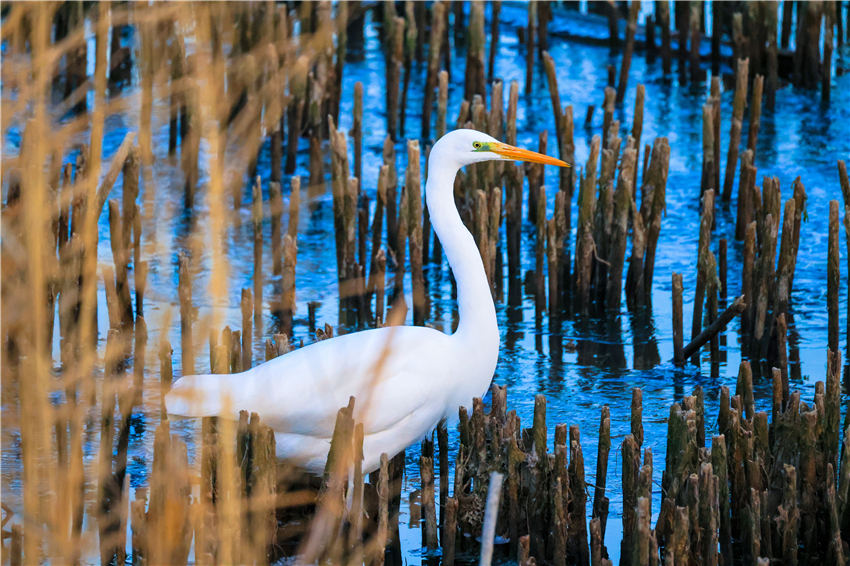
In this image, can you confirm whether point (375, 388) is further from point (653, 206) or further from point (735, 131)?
point (735, 131)

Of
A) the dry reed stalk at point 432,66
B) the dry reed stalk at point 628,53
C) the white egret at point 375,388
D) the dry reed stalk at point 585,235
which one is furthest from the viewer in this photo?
the dry reed stalk at point 628,53

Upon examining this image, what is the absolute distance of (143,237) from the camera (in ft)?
27.9

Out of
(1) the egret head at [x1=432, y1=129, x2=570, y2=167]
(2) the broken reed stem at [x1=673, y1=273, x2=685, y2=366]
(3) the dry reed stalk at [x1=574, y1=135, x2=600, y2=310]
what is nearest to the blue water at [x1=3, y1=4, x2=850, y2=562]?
(2) the broken reed stem at [x1=673, y1=273, x2=685, y2=366]

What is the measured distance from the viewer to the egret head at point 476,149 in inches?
222

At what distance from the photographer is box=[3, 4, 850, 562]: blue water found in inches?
235

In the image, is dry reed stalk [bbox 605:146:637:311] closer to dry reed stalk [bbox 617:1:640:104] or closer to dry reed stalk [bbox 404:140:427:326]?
dry reed stalk [bbox 404:140:427:326]

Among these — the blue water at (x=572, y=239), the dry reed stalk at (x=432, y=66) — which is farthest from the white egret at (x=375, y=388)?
the dry reed stalk at (x=432, y=66)

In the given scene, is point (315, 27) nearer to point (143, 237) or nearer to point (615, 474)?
point (143, 237)

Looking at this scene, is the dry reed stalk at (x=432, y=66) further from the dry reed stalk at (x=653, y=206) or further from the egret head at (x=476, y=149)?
the egret head at (x=476, y=149)

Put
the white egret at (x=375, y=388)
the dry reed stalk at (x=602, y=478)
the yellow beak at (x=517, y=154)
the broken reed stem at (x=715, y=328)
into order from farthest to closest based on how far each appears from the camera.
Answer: the broken reed stem at (x=715, y=328)
the yellow beak at (x=517, y=154)
the white egret at (x=375, y=388)
the dry reed stalk at (x=602, y=478)

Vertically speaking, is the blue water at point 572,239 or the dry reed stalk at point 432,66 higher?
the dry reed stalk at point 432,66

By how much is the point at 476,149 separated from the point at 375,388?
1413 mm

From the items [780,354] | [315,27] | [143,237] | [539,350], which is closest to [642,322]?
[539,350]

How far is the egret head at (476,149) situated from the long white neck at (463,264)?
0.04 m
